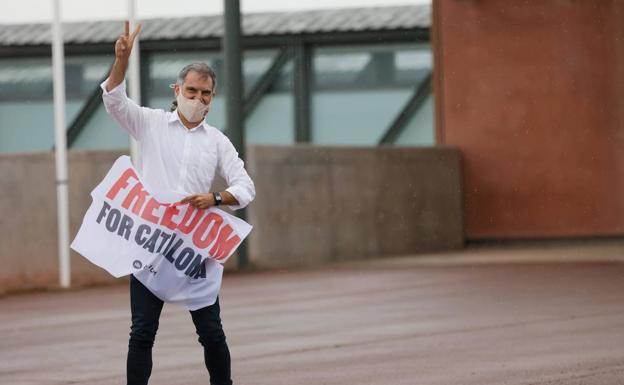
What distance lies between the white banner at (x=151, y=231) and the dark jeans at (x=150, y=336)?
0.45 feet

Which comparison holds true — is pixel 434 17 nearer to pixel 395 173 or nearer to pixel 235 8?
pixel 395 173

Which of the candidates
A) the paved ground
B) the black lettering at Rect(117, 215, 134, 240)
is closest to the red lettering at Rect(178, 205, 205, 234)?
the black lettering at Rect(117, 215, 134, 240)

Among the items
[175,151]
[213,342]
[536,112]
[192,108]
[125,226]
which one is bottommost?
[213,342]

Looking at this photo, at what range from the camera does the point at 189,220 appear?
7246 mm

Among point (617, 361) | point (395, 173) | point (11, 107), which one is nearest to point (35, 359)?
point (617, 361)

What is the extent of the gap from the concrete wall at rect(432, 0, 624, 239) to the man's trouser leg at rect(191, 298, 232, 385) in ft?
59.7

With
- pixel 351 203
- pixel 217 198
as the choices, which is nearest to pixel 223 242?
pixel 217 198

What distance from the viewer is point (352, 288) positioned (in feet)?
55.4

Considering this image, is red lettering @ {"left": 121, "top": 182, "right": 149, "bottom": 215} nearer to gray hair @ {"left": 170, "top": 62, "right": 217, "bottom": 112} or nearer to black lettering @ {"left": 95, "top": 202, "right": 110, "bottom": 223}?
black lettering @ {"left": 95, "top": 202, "right": 110, "bottom": 223}

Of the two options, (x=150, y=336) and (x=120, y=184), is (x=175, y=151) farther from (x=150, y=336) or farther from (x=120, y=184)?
(x=150, y=336)

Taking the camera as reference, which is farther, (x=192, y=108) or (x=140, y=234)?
(x=140, y=234)

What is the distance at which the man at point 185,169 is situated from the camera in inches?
279

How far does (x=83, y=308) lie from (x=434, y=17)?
11.7m

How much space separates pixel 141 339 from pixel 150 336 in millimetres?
52
